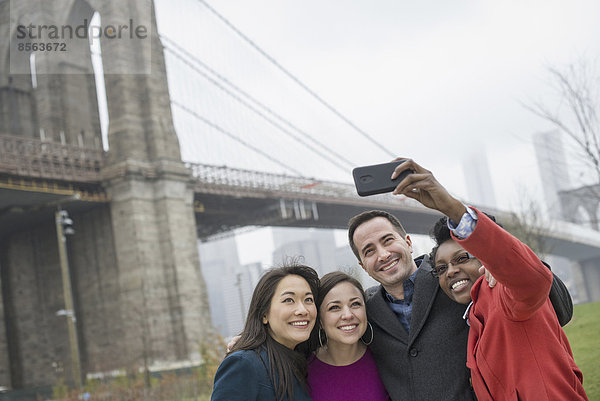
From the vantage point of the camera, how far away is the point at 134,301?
20.8 meters

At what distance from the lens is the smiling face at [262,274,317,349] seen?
2.84 m

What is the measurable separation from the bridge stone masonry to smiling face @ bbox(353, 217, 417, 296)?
17049 millimetres

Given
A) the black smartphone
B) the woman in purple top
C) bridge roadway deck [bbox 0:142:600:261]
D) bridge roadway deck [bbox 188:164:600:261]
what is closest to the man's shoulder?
the woman in purple top

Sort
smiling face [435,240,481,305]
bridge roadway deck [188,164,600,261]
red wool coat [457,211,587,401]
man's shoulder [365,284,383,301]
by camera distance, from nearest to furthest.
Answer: red wool coat [457,211,587,401], smiling face [435,240,481,305], man's shoulder [365,284,383,301], bridge roadway deck [188,164,600,261]

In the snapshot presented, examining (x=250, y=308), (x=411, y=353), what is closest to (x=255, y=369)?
(x=250, y=308)

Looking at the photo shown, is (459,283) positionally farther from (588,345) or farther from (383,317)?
(588,345)

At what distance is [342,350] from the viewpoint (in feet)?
10.1

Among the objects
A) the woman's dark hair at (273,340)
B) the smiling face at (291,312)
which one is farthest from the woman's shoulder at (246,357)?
the smiling face at (291,312)

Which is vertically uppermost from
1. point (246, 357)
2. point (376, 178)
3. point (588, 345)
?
point (376, 178)

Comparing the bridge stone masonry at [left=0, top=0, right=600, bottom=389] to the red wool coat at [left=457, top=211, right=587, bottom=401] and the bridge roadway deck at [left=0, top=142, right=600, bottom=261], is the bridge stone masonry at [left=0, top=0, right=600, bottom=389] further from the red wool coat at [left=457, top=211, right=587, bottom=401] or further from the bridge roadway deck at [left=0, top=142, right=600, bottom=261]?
the red wool coat at [left=457, top=211, right=587, bottom=401]

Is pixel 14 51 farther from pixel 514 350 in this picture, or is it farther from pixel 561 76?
pixel 514 350

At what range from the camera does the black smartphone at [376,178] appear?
7.30ft

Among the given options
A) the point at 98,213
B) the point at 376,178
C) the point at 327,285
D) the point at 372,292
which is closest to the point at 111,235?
the point at 98,213

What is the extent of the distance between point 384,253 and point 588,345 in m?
6.73
